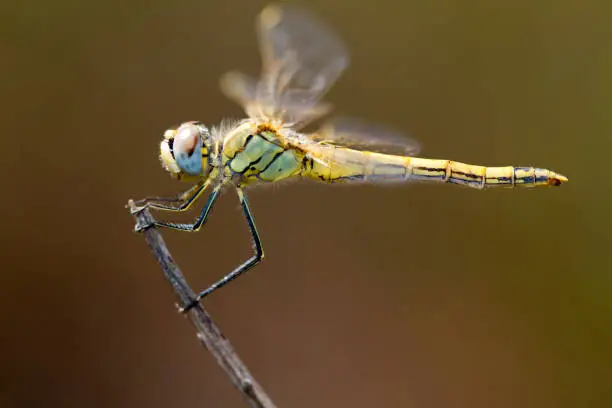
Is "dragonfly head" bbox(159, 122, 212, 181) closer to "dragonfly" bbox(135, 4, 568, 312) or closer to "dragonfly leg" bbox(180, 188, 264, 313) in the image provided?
"dragonfly" bbox(135, 4, 568, 312)

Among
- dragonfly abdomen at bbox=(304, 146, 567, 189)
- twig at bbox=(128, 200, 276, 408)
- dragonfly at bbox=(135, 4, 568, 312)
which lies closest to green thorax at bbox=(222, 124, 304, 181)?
dragonfly at bbox=(135, 4, 568, 312)

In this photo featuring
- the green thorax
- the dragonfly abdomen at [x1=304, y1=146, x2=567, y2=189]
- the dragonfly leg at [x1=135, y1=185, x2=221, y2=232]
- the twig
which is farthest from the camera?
the dragonfly abdomen at [x1=304, y1=146, x2=567, y2=189]

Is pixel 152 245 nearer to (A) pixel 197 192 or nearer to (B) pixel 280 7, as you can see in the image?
(A) pixel 197 192

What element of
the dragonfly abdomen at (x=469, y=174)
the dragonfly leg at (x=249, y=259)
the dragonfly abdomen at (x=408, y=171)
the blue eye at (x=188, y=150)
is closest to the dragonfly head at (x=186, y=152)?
the blue eye at (x=188, y=150)

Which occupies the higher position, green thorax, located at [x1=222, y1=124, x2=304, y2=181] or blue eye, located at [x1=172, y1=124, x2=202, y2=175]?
blue eye, located at [x1=172, y1=124, x2=202, y2=175]

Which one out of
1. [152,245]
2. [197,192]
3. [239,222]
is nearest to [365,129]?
[197,192]

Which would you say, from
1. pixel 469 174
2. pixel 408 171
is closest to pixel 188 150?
pixel 408 171
